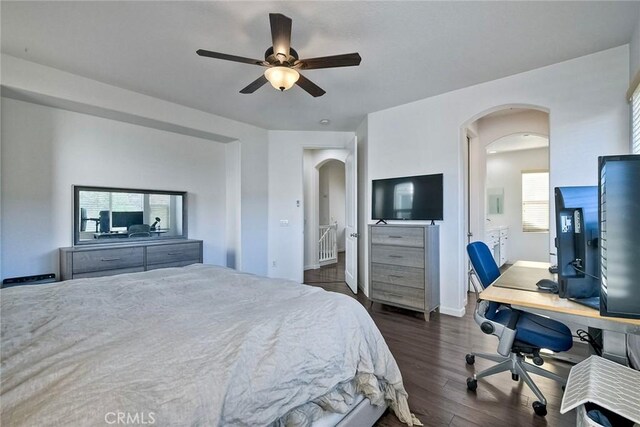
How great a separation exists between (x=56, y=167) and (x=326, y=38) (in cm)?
327

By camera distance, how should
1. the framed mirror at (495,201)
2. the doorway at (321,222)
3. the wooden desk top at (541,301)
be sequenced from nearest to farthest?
the wooden desk top at (541,301) → the doorway at (321,222) → the framed mirror at (495,201)

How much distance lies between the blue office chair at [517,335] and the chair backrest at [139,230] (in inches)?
153

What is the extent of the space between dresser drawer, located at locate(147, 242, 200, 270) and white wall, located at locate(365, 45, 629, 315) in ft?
8.48

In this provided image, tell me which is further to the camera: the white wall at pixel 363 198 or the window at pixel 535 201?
the window at pixel 535 201

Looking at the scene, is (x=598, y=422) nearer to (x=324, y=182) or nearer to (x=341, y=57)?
(x=341, y=57)

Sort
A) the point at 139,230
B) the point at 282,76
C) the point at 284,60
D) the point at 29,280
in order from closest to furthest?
1. the point at 284,60
2. the point at 282,76
3. the point at 29,280
4. the point at 139,230

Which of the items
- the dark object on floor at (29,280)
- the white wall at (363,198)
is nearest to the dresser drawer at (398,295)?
the white wall at (363,198)

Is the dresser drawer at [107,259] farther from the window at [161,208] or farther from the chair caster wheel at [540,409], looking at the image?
the chair caster wheel at [540,409]

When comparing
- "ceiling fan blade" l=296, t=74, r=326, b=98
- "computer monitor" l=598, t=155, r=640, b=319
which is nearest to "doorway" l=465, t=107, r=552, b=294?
"computer monitor" l=598, t=155, r=640, b=319

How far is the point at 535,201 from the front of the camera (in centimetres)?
589

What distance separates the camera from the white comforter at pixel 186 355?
0.76m

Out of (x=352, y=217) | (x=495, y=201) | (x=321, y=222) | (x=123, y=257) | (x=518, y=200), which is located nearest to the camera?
(x=123, y=257)

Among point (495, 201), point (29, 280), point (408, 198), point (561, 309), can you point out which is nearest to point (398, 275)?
point (408, 198)

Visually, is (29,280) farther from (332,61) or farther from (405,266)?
(405,266)
